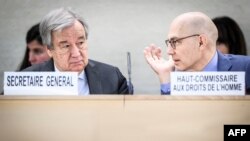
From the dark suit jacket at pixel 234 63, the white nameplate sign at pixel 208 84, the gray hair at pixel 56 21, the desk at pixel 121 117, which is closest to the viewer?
the desk at pixel 121 117

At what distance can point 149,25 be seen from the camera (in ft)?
9.96

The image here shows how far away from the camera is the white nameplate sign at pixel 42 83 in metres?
2.47

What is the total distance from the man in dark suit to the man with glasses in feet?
0.83

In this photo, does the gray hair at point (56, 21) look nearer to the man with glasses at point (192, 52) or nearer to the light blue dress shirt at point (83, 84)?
the light blue dress shirt at point (83, 84)

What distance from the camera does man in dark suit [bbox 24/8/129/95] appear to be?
9.54 feet

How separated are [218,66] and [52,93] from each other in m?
1.00

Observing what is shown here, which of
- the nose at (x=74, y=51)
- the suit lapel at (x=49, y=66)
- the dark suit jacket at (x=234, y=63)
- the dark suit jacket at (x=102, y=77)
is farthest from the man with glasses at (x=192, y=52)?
the suit lapel at (x=49, y=66)

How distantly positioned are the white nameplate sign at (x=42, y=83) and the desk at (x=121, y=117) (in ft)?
0.26

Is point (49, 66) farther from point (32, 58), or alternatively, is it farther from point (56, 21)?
point (56, 21)

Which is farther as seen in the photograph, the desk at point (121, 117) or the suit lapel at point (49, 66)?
the suit lapel at point (49, 66)

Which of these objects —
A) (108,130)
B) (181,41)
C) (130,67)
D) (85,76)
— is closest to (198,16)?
(181,41)

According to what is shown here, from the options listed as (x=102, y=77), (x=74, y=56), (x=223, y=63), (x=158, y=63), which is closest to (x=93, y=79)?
(x=102, y=77)

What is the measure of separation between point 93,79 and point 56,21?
1.36 feet

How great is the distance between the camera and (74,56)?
292cm
